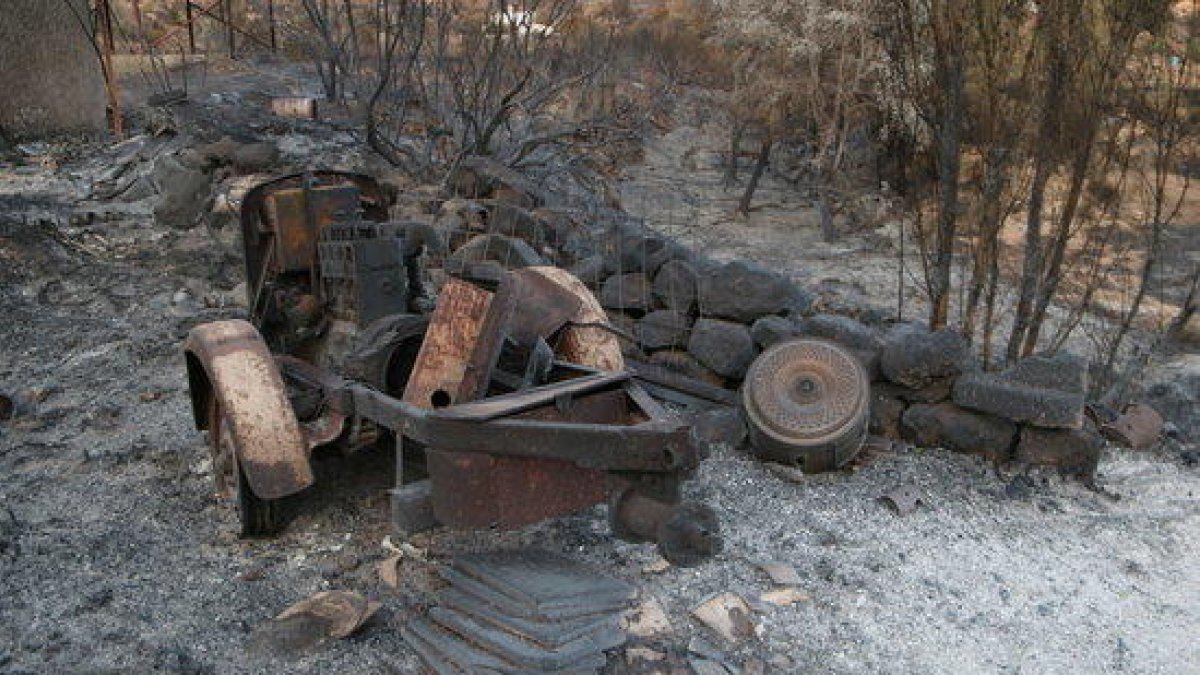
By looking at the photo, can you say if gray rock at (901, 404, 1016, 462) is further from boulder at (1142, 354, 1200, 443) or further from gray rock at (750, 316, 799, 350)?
boulder at (1142, 354, 1200, 443)

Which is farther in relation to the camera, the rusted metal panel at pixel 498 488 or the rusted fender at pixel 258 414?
the rusted fender at pixel 258 414

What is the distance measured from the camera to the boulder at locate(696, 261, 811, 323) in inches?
246

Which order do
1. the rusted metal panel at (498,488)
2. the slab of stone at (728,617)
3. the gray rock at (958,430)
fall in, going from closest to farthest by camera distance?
the rusted metal panel at (498,488)
the slab of stone at (728,617)
the gray rock at (958,430)

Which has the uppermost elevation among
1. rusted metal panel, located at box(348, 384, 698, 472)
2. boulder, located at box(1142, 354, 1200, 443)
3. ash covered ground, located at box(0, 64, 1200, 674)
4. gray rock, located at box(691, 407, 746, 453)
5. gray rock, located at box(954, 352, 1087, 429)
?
rusted metal panel, located at box(348, 384, 698, 472)

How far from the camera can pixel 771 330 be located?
6.00 meters

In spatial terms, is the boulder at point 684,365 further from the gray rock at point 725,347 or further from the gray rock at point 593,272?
the gray rock at point 593,272

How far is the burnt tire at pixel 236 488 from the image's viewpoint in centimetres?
438

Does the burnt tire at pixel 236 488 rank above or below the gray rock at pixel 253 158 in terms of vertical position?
below

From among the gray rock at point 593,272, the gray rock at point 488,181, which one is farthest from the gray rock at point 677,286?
the gray rock at point 488,181

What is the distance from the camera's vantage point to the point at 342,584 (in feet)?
13.7

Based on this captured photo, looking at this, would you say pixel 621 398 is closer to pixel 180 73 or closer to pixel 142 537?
pixel 142 537

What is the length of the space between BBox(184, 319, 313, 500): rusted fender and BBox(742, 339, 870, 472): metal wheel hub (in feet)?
8.07

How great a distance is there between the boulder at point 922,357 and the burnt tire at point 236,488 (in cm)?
341

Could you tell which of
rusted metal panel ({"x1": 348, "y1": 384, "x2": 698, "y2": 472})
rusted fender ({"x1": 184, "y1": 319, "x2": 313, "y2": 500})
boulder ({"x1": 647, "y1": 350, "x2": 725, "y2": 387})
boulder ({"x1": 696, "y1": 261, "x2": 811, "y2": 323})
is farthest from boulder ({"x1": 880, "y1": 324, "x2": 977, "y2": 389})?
rusted fender ({"x1": 184, "y1": 319, "x2": 313, "y2": 500})
